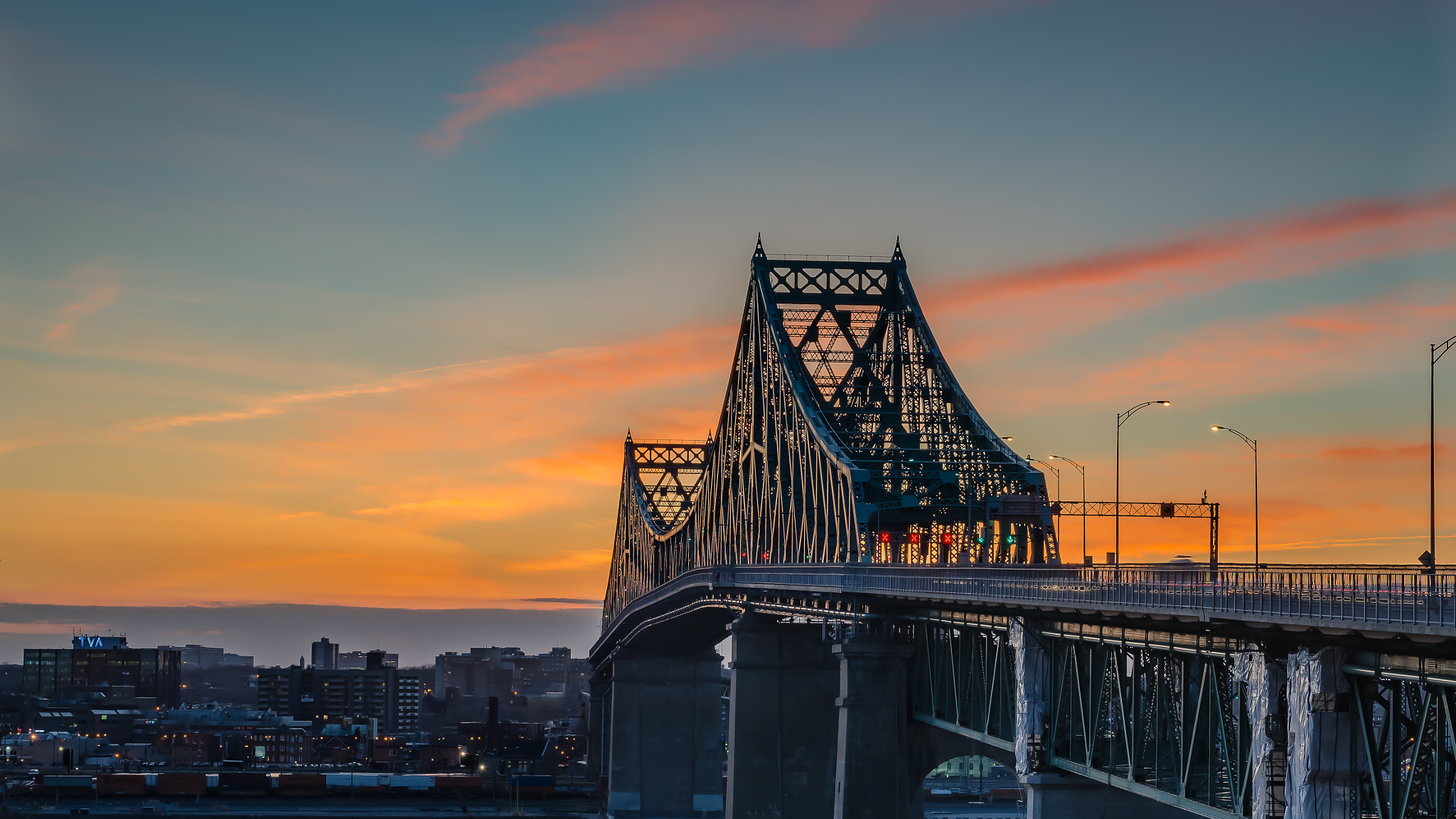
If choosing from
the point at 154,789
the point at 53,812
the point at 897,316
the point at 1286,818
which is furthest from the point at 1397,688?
the point at 154,789

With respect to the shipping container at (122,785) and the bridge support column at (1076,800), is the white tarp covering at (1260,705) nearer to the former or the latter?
the bridge support column at (1076,800)

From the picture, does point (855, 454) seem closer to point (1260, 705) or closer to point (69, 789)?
point (1260, 705)

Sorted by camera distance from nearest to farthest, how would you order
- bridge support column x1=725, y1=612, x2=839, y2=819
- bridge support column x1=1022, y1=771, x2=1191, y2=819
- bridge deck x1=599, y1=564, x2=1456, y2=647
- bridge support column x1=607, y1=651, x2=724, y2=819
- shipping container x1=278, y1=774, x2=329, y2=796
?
bridge deck x1=599, y1=564, x2=1456, y2=647, bridge support column x1=1022, y1=771, x2=1191, y2=819, bridge support column x1=725, y1=612, x2=839, y2=819, bridge support column x1=607, y1=651, x2=724, y2=819, shipping container x1=278, y1=774, x2=329, y2=796

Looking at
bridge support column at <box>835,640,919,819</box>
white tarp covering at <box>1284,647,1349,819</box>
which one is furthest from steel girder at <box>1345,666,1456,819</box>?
bridge support column at <box>835,640,919,819</box>

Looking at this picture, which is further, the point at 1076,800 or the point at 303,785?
the point at 303,785

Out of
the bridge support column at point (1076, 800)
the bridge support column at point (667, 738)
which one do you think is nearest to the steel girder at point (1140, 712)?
the bridge support column at point (1076, 800)

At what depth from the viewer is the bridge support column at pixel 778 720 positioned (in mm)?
→ 93625

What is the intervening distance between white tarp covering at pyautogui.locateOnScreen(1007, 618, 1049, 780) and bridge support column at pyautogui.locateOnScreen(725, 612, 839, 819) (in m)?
42.5

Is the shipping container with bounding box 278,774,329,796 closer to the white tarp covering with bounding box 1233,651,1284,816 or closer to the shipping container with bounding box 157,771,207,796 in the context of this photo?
the shipping container with bounding box 157,771,207,796

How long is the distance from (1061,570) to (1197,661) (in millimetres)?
9176

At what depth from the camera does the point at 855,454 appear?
295 feet

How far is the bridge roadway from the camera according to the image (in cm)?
3394

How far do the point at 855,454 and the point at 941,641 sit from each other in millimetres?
23866

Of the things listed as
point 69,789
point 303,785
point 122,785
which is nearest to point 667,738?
point 303,785
